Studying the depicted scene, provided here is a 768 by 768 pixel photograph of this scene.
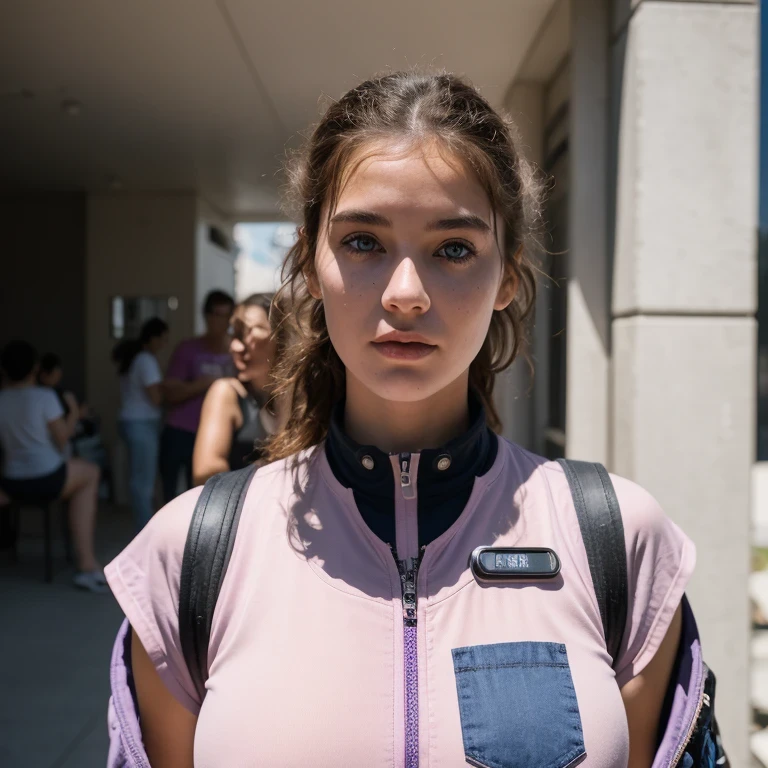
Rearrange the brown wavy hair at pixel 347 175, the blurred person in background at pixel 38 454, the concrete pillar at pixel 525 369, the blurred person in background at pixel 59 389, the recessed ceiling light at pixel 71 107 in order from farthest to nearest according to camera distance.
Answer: the blurred person in background at pixel 59 389
the recessed ceiling light at pixel 71 107
the blurred person in background at pixel 38 454
the concrete pillar at pixel 525 369
the brown wavy hair at pixel 347 175

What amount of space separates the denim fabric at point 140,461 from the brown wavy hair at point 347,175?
5411mm

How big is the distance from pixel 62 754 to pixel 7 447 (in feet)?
8.55

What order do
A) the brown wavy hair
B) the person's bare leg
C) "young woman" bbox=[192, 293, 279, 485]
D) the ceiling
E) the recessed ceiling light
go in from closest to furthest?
1. the brown wavy hair
2. "young woman" bbox=[192, 293, 279, 485]
3. the ceiling
4. the person's bare leg
5. the recessed ceiling light

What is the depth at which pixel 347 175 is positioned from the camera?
1.27 m

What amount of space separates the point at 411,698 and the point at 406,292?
58 cm

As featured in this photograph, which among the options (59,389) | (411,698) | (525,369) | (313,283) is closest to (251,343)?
(313,283)

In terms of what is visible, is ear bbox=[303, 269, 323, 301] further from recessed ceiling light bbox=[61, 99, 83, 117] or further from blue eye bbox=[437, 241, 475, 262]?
recessed ceiling light bbox=[61, 99, 83, 117]

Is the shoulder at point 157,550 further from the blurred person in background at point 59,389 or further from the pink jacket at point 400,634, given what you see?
the blurred person in background at point 59,389

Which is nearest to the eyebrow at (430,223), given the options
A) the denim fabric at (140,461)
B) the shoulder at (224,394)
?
the shoulder at (224,394)

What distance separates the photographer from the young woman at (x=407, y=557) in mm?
1070

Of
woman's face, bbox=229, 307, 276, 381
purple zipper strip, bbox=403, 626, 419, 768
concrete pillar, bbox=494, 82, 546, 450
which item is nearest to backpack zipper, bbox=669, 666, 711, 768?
purple zipper strip, bbox=403, 626, 419, 768

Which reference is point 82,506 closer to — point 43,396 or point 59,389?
point 43,396

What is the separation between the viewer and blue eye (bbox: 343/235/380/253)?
4.02ft

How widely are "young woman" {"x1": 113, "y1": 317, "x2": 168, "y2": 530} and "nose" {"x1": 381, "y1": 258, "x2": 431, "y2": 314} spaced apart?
580 cm
